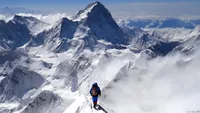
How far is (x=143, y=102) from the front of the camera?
189625 mm

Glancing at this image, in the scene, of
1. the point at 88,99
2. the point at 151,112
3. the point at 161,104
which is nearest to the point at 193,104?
the point at 151,112

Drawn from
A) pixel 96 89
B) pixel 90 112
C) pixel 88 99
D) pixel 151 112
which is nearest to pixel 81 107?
pixel 88 99

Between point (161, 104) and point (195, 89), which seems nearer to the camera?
point (161, 104)

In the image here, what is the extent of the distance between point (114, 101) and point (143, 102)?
16.1 meters

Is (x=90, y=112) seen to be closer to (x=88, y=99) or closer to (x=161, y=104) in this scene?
(x=88, y=99)

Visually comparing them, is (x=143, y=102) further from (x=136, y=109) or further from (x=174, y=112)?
(x=174, y=112)

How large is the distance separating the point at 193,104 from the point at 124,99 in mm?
55549

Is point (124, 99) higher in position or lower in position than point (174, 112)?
higher

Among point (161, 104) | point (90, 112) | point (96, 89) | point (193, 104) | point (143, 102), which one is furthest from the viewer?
point (143, 102)

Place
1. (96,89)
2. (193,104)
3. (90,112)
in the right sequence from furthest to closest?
(193,104) → (90,112) → (96,89)

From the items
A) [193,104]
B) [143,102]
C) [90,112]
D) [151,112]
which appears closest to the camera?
[90,112]

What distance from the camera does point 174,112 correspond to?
477 ft

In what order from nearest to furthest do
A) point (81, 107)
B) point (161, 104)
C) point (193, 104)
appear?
point (81, 107) → point (193, 104) → point (161, 104)

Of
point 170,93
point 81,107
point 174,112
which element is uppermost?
point 170,93
